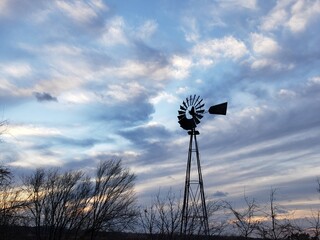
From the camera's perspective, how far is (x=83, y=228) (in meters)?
44.9

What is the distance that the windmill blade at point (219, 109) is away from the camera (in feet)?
71.3

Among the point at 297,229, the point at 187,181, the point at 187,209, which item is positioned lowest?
the point at 297,229

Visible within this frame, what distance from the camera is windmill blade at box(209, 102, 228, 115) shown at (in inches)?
856

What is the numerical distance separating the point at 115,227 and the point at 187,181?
79.7 feet

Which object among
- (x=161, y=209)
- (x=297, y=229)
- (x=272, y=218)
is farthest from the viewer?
(x=161, y=209)

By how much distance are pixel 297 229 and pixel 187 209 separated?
690 cm

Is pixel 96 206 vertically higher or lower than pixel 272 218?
higher

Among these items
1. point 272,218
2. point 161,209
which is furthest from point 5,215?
point 272,218

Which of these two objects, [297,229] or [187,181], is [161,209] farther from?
[297,229]

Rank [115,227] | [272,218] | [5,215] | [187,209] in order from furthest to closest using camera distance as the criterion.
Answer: [115,227] < [5,215] < [187,209] < [272,218]

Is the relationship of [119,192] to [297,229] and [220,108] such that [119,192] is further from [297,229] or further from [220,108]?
[297,229]

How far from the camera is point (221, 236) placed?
21094 millimetres

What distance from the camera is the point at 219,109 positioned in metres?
22.0

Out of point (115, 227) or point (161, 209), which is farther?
point (115, 227)
